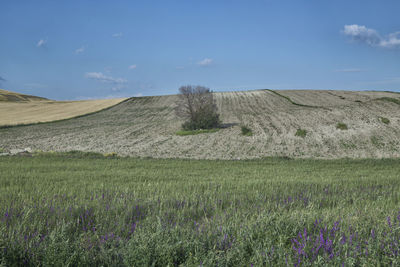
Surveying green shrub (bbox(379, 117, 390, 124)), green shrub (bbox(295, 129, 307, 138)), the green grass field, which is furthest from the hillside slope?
the green grass field

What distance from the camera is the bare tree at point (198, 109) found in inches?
1636

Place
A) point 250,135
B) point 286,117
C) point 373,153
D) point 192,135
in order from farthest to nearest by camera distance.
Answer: point 286,117 → point 192,135 → point 250,135 → point 373,153

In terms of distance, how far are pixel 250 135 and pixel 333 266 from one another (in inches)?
1197

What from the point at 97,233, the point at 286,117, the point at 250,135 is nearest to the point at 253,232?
the point at 97,233

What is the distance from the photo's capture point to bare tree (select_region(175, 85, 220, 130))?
4156 centimetres

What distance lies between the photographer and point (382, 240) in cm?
438

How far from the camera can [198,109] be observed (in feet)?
139

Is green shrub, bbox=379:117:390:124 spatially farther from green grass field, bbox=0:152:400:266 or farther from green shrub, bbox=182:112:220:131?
green grass field, bbox=0:152:400:266

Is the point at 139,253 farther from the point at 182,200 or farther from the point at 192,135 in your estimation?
the point at 192,135

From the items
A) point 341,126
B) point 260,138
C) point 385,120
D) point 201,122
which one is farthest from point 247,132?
point 385,120

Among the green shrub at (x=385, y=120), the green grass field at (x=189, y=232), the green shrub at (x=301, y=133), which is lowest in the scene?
the green grass field at (x=189, y=232)

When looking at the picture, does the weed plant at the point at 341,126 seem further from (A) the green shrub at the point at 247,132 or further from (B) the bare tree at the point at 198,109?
(B) the bare tree at the point at 198,109

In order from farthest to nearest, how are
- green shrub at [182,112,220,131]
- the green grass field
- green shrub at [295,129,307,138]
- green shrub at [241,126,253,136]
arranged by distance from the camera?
green shrub at [182,112,220,131] < green shrub at [241,126,253,136] < green shrub at [295,129,307,138] < the green grass field

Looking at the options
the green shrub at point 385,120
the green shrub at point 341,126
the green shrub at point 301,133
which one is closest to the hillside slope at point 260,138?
the green shrub at point 385,120
